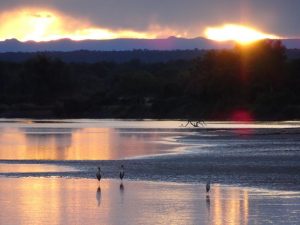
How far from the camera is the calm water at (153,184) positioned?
1872cm

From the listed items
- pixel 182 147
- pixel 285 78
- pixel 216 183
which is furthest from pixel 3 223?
pixel 285 78

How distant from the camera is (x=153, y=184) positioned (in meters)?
24.8

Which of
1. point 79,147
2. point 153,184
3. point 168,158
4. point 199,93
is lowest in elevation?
point 153,184

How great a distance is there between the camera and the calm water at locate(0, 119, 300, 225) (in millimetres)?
18719

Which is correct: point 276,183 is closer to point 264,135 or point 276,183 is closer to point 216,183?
point 216,183

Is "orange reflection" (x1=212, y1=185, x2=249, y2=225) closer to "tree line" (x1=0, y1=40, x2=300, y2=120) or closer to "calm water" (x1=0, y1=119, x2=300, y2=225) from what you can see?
"calm water" (x1=0, y1=119, x2=300, y2=225)

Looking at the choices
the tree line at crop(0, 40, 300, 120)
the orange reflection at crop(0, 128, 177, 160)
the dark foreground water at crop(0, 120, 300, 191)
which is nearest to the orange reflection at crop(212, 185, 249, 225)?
the dark foreground water at crop(0, 120, 300, 191)

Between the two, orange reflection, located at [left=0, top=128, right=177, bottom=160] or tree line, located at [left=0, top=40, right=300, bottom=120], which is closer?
orange reflection, located at [left=0, top=128, right=177, bottom=160]

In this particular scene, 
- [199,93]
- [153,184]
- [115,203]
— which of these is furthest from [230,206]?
[199,93]

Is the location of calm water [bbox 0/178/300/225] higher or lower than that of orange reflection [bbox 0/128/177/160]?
lower

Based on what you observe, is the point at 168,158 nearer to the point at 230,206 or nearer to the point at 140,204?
the point at 140,204

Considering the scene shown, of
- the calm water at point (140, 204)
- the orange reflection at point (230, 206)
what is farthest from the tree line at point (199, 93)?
the orange reflection at point (230, 206)

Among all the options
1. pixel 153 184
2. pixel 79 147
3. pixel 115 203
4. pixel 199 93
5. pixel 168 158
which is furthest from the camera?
pixel 199 93

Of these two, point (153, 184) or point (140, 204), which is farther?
point (153, 184)
